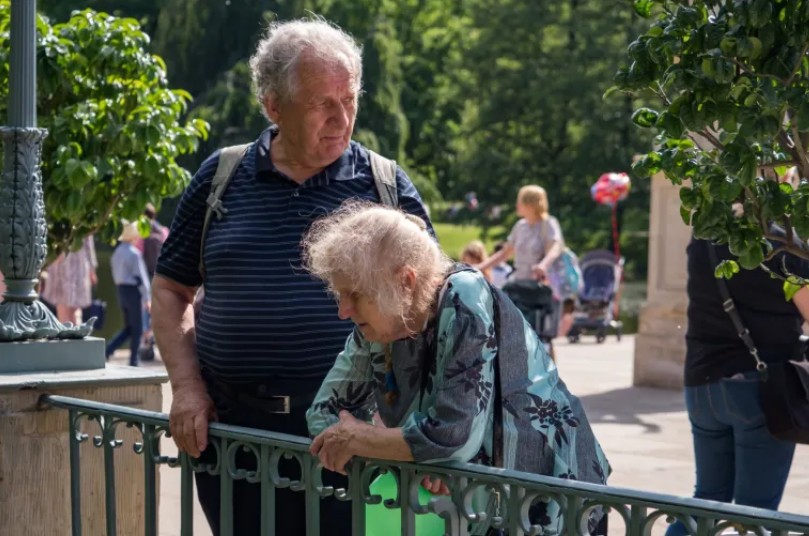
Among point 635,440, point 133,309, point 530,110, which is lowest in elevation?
point 635,440

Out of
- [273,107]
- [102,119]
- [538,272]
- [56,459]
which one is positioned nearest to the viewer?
[273,107]

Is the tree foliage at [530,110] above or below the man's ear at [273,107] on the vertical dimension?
above

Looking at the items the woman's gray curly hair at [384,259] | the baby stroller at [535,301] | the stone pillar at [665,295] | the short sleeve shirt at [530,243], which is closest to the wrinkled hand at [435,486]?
the woman's gray curly hair at [384,259]

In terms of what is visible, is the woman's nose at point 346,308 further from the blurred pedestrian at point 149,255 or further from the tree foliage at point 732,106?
the blurred pedestrian at point 149,255

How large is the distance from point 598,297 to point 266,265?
18.2m

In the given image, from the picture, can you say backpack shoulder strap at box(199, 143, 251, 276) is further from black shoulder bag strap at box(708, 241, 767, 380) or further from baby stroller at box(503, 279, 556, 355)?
baby stroller at box(503, 279, 556, 355)

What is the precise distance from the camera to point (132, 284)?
14.3 m

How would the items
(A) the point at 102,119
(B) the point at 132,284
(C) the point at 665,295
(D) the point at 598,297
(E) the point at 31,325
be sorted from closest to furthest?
1. (E) the point at 31,325
2. (A) the point at 102,119
3. (C) the point at 665,295
4. (B) the point at 132,284
5. (D) the point at 598,297

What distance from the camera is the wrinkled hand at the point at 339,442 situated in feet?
9.96

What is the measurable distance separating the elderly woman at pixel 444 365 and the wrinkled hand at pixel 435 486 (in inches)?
3.7

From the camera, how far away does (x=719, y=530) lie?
248 cm

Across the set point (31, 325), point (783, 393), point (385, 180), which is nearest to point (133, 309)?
point (31, 325)

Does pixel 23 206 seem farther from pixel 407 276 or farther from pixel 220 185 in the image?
pixel 407 276

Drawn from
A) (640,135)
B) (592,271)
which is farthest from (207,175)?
(640,135)
